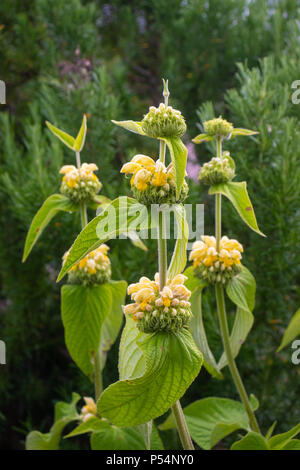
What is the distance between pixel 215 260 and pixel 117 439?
0.31 m

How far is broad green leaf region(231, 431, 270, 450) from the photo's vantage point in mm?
603

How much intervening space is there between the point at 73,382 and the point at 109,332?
38 cm

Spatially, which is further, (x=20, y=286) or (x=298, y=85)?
(x=20, y=286)

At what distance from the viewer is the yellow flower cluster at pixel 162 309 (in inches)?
18.1

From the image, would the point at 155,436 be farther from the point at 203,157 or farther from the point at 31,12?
the point at 31,12

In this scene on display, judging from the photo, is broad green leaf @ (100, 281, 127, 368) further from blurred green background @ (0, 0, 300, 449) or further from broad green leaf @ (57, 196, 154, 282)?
broad green leaf @ (57, 196, 154, 282)

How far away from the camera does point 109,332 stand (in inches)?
30.2

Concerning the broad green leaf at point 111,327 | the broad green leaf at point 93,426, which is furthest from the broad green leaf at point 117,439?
the broad green leaf at point 111,327

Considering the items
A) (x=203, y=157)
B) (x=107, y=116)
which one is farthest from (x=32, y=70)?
(x=203, y=157)

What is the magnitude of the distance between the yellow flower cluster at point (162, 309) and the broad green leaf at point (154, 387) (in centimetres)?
2

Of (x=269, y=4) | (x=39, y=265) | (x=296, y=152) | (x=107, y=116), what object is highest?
(x=269, y=4)

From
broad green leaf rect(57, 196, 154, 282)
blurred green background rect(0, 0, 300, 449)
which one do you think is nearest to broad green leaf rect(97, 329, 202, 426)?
broad green leaf rect(57, 196, 154, 282)

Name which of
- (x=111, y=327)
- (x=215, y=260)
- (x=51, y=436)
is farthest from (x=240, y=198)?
(x=51, y=436)

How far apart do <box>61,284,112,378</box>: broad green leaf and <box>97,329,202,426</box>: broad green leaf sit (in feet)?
0.69
